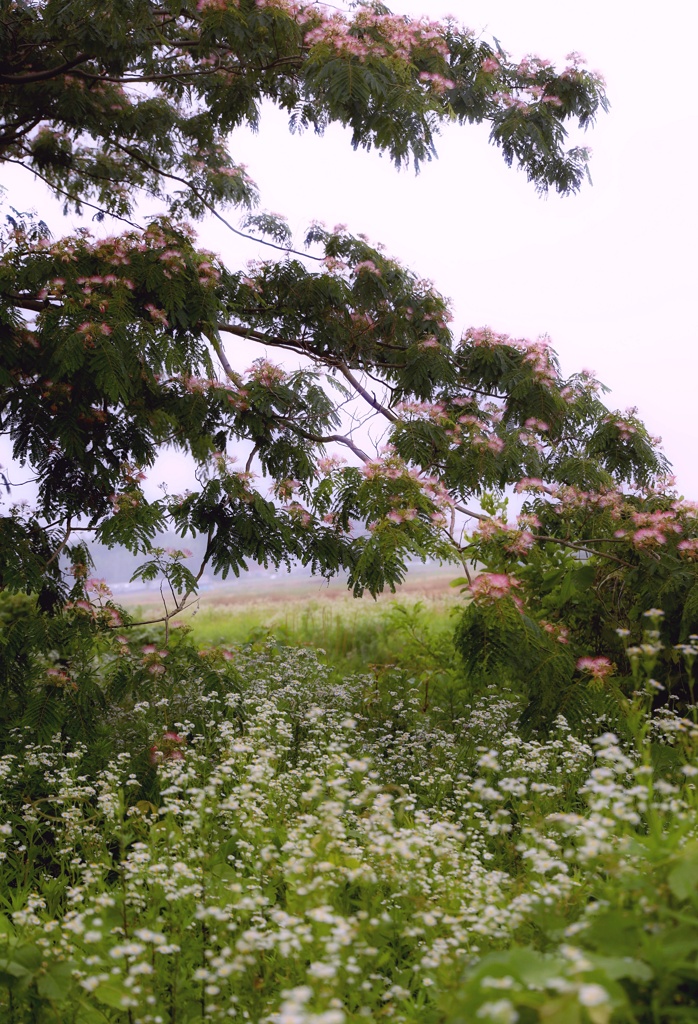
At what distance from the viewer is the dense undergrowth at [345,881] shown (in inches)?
58.4

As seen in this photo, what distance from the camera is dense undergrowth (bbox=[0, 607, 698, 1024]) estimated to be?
1482mm

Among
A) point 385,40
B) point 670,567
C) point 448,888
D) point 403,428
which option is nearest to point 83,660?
point 403,428

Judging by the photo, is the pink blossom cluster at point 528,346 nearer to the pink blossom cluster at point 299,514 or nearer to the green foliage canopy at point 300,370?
the green foliage canopy at point 300,370

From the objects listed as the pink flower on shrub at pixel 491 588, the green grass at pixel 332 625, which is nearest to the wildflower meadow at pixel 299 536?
the pink flower on shrub at pixel 491 588

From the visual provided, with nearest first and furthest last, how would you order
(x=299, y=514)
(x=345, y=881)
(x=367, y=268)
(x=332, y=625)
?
(x=345, y=881), (x=299, y=514), (x=367, y=268), (x=332, y=625)

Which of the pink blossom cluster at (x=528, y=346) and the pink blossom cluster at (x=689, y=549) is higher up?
the pink blossom cluster at (x=528, y=346)

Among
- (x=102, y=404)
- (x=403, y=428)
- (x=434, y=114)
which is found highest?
(x=434, y=114)

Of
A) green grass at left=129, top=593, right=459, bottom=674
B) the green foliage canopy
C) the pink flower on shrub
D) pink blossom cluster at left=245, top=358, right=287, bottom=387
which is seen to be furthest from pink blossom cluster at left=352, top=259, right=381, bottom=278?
green grass at left=129, top=593, right=459, bottom=674

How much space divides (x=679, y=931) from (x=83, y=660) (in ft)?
12.8

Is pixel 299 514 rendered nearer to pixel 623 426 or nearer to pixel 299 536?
pixel 299 536

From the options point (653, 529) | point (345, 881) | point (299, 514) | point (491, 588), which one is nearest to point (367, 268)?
point (299, 514)

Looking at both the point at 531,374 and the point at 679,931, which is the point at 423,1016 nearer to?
the point at 679,931

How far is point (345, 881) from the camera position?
2.94 meters

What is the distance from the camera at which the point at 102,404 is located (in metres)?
4.95
